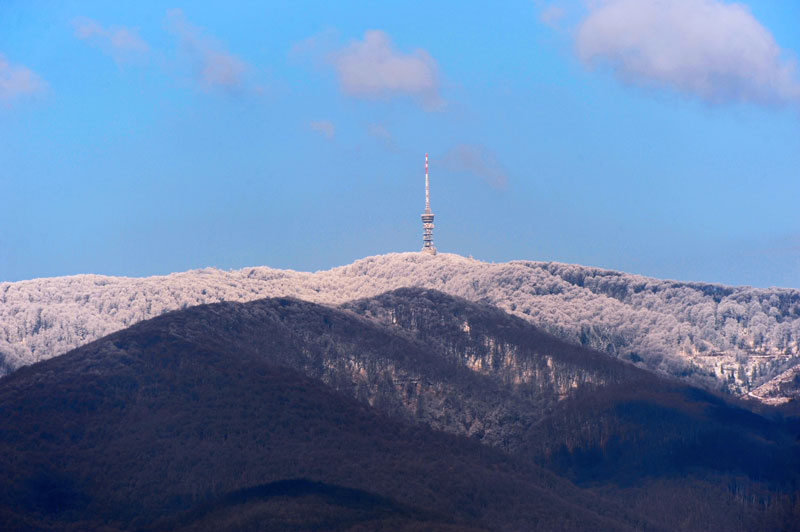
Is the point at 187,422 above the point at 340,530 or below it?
above

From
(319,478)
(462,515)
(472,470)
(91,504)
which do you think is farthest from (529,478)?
(91,504)

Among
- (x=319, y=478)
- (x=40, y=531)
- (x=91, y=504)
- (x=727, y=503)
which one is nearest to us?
(x=40, y=531)

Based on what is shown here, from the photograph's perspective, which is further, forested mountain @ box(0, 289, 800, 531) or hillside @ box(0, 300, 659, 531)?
forested mountain @ box(0, 289, 800, 531)

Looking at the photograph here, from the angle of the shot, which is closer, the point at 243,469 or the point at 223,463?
the point at 243,469

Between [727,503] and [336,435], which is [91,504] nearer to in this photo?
[336,435]

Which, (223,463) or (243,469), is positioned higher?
(223,463)

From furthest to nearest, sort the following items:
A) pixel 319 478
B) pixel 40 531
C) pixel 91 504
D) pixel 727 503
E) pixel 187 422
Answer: pixel 727 503
pixel 187 422
pixel 319 478
pixel 91 504
pixel 40 531

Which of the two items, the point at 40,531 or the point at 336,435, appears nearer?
the point at 40,531

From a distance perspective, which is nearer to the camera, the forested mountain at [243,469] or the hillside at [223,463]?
the hillside at [223,463]

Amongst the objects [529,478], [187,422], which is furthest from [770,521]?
[187,422]

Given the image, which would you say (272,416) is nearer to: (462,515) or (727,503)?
(462,515)
